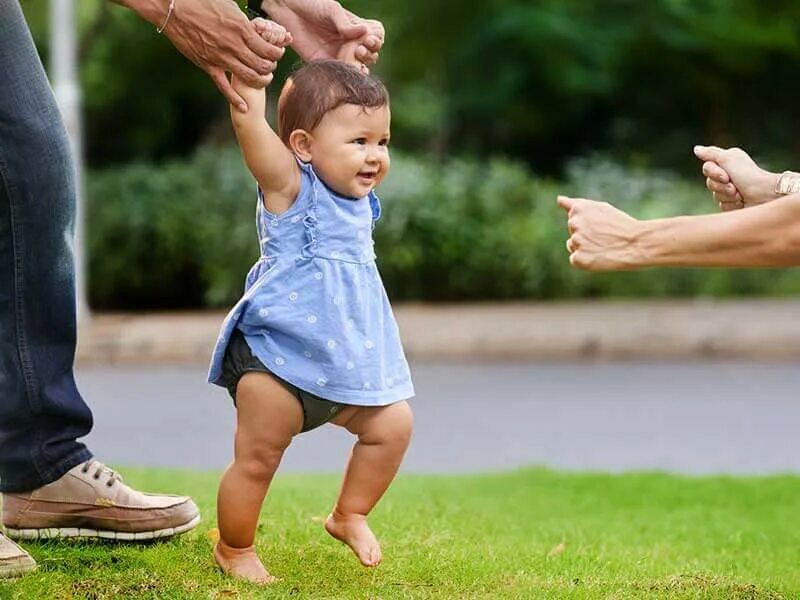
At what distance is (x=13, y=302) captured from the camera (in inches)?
134

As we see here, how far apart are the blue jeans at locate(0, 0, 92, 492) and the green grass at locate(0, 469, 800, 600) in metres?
0.26

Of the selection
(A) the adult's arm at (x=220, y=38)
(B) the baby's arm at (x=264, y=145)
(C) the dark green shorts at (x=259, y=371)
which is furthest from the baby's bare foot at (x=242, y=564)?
(A) the adult's arm at (x=220, y=38)

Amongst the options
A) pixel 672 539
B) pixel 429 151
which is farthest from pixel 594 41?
pixel 672 539

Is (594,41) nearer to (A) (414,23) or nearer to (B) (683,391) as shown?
(A) (414,23)

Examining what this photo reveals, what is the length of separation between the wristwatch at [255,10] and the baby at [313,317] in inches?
9.4

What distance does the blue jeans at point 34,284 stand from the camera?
3268 millimetres

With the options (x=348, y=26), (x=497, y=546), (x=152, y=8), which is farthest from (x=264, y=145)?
(x=497, y=546)

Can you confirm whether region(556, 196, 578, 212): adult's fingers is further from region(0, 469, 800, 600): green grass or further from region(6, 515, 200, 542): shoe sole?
region(6, 515, 200, 542): shoe sole

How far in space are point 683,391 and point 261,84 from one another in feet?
20.5

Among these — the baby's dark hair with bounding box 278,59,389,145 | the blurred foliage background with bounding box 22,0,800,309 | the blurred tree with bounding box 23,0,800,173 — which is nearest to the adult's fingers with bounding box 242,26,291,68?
the baby's dark hair with bounding box 278,59,389,145

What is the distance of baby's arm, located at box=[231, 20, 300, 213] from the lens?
2.96 meters

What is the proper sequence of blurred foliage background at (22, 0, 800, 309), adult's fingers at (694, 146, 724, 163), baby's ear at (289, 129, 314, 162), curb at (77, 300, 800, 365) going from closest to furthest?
baby's ear at (289, 129, 314, 162) < adult's fingers at (694, 146, 724, 163) < curb at (77, 300, 800, 365) < blurred foliage background at (22, 0, 800, 309)

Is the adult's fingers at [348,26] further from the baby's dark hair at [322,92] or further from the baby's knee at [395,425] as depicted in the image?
the baby's knee at [395,425]

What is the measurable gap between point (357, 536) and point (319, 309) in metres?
0.54
